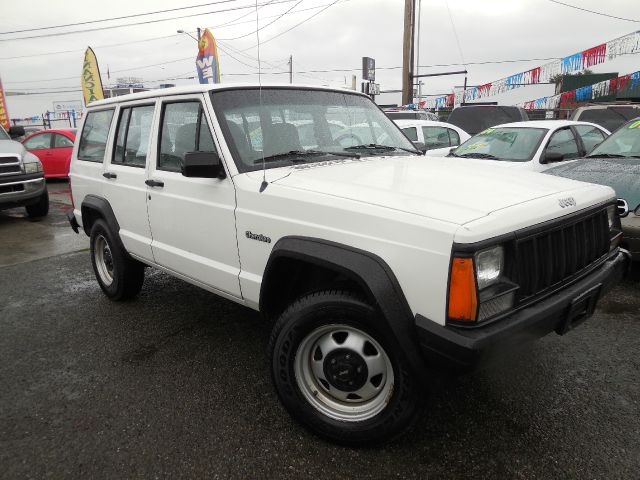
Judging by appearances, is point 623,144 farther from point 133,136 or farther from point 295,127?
point 133,136

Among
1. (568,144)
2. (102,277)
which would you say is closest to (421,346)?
(102,277)

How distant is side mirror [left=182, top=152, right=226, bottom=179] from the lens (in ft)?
8.54

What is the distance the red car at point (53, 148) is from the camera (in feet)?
42.6

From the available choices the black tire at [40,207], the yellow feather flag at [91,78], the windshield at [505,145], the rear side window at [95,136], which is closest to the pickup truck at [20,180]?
the black tire at [40,207]

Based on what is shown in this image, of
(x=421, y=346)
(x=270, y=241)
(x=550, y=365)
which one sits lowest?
(x=550, y=365)

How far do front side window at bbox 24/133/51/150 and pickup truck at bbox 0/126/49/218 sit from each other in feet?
15.2

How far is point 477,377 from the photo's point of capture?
2955 millimetres

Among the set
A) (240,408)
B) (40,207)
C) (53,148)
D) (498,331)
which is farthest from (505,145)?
(53,148)

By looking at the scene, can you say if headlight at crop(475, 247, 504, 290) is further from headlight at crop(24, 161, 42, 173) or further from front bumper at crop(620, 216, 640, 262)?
headlight at crop(24, 161, 42, 173)

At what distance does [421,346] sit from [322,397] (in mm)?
735

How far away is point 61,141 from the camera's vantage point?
13016 millimetres

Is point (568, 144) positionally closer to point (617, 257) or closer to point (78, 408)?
point (617, 257)

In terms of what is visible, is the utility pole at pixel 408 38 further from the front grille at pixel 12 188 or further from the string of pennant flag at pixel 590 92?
the front grille at pixel 12 188

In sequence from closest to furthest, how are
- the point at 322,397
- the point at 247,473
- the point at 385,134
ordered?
the point at 247,473, the point at 322,397, the point at 385,134
